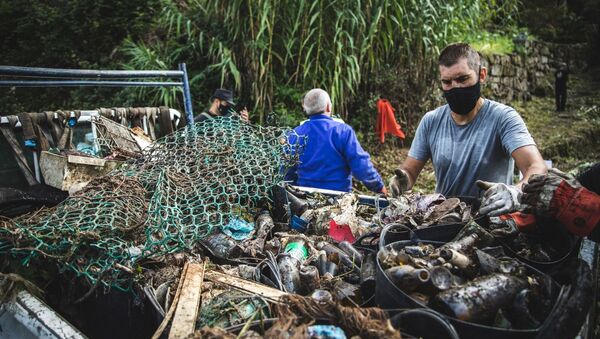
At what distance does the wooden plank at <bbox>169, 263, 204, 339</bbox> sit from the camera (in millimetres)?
1353

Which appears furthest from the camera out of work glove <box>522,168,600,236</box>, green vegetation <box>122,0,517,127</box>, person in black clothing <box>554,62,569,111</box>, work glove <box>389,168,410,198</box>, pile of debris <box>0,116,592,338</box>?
person in black clothing <box>554,62,569,111</box>

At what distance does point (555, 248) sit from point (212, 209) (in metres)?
1.54

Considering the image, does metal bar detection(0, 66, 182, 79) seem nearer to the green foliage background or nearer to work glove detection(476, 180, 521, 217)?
work glove detection(476, 180, 521, 217)

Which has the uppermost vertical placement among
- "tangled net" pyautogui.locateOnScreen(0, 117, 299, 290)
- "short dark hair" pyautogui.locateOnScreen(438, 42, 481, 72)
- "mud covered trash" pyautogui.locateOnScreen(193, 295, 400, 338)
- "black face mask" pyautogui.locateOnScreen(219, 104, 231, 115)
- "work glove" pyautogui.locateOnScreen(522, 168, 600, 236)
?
"short dark hair" pyautogui.locateOnScreen(438, 42, 481, 72)

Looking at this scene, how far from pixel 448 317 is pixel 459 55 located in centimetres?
179

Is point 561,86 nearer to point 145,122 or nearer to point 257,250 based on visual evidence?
point 145,122

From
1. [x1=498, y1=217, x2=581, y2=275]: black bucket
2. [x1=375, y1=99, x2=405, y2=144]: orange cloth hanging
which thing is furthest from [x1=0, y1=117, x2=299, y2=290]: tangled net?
[x1=375, y1=99, x2=405, y2=144]: orange cloth hanging

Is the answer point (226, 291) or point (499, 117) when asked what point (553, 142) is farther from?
point (226, 291)

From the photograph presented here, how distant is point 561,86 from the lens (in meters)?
12.1

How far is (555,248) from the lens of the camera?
1.69 m

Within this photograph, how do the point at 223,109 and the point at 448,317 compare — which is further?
the point at 223,109

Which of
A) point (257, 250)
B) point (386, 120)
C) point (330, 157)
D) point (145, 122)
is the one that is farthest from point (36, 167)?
point (386, 120)

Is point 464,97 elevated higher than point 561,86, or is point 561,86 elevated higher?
point 464,97

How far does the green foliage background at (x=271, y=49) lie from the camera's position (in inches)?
270
